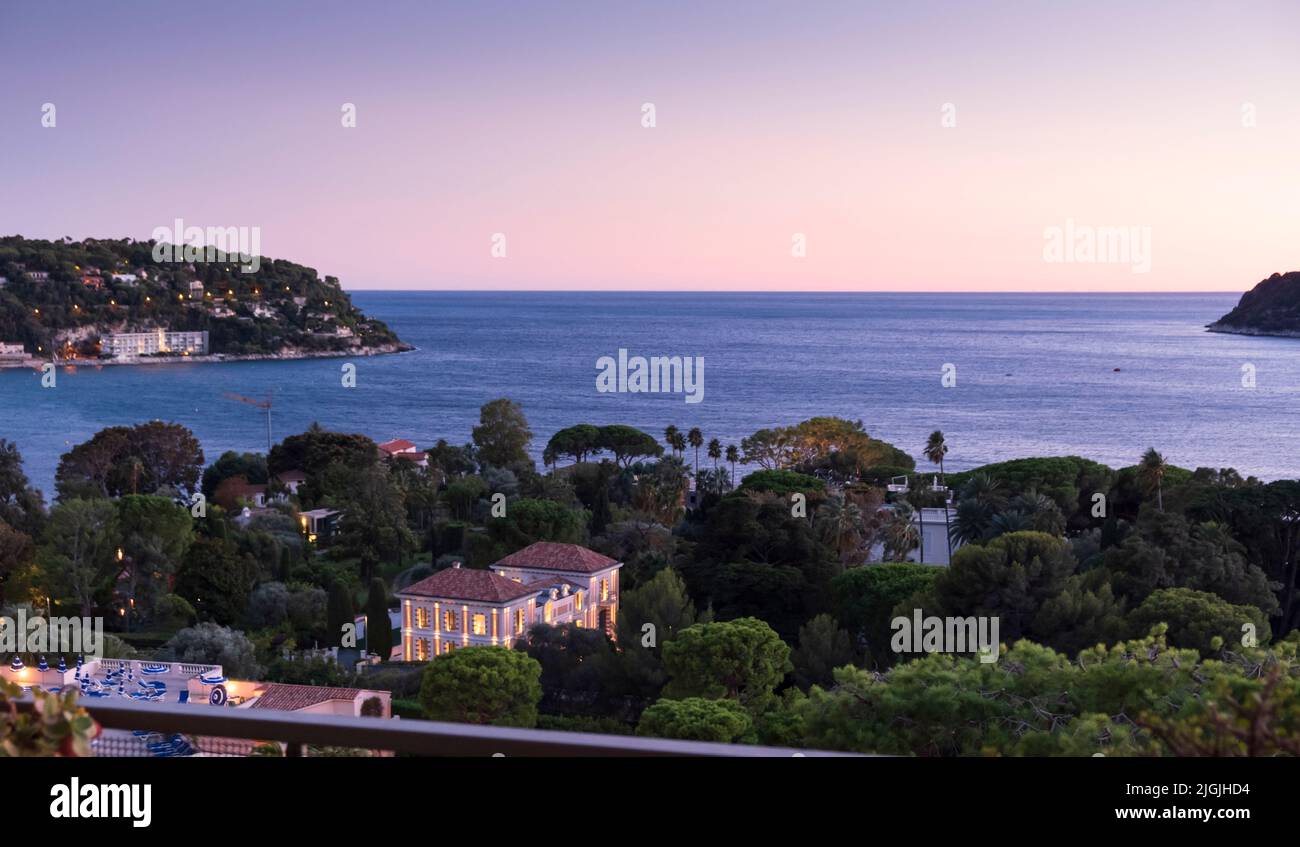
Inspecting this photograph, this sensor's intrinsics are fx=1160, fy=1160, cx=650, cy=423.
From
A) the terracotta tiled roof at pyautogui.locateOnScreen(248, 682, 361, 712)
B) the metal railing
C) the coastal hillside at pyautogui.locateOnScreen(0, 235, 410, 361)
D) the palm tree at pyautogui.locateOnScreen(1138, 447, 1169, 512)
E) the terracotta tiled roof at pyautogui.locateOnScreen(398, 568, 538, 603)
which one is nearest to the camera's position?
the metal railing

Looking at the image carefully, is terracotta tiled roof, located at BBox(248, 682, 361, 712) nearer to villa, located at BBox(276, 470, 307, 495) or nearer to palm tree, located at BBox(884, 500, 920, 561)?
palm tree, located at BBox(884, 500, 920, 561)

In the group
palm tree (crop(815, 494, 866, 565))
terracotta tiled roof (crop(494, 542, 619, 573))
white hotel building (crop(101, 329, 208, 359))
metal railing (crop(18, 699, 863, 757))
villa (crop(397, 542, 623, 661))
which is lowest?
villa (crop(397, 542, 623, 661))

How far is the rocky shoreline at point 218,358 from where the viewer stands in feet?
297

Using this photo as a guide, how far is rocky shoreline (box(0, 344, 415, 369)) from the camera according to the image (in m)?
90.5

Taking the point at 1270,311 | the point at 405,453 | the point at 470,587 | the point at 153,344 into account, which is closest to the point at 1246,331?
the point at 1270,311

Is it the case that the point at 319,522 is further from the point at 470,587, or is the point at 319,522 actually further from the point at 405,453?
the point at 470,587

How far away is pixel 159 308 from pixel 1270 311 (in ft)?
Result: 338

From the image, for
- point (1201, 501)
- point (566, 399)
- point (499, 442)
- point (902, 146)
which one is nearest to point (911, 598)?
point (1201, 501)

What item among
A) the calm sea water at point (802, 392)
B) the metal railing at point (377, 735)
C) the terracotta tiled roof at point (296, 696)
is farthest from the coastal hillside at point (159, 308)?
the metal railing at point (377, 735)

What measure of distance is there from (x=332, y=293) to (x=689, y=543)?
9671 cm

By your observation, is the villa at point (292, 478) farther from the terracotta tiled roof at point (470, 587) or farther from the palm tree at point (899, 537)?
the palm tree at point (899, 537)

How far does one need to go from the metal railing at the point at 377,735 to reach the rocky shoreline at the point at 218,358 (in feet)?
317

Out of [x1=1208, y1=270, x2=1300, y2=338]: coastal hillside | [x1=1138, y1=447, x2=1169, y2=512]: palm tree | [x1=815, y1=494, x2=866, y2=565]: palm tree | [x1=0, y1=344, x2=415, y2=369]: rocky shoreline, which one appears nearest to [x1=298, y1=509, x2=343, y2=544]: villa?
[x1=815, y1=494, x2=866, y2=565]: palm tree

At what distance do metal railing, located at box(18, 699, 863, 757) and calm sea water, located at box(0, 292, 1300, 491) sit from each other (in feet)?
167
